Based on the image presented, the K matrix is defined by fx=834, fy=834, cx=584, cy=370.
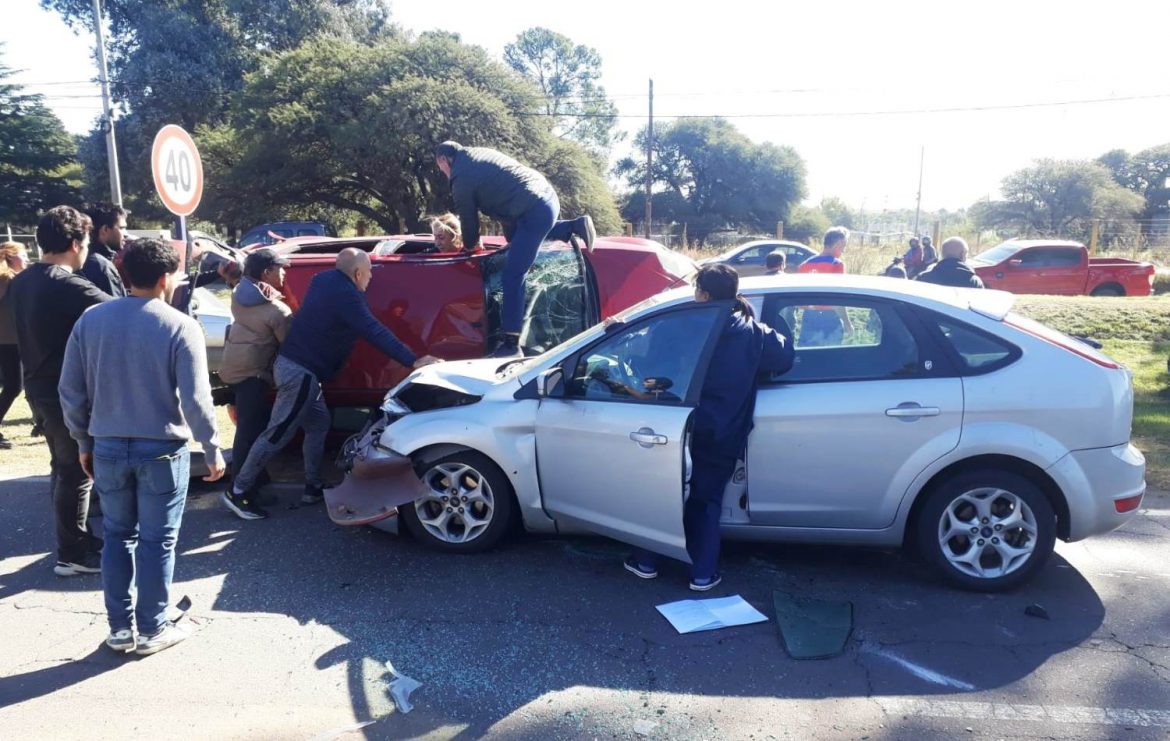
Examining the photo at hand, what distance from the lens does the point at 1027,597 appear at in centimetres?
429

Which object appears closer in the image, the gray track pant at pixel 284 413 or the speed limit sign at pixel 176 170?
the gray track pant at pixel 284 413

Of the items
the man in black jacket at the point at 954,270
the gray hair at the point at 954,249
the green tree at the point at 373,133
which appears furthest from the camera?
the green tree at the point at 373,133

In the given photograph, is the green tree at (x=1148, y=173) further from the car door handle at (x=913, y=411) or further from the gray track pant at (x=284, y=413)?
the gray track pant at (x=284, y=413)

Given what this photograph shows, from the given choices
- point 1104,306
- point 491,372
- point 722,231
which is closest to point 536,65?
point 722,231

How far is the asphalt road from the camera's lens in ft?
10.7

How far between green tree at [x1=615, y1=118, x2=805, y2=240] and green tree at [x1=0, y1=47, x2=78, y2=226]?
31587 millimetres

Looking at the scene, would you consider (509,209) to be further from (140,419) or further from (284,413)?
(140,419)

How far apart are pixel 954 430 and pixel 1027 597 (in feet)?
3.23

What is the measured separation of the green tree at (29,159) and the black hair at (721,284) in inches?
1659

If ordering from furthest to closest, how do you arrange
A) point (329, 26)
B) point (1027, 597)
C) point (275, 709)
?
1. point (329, 26)
2. point (1027, 597)
3. point (275, 709)

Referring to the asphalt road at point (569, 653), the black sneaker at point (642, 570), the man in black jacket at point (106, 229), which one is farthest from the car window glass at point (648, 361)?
the man in black jacket at point (106, 229)

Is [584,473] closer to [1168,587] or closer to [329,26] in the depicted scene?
[1168,587]

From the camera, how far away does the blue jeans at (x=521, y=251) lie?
238 inches

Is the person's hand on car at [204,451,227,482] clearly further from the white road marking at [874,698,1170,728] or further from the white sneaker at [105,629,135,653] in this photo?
the white road marking at [874,698,1170,728]
